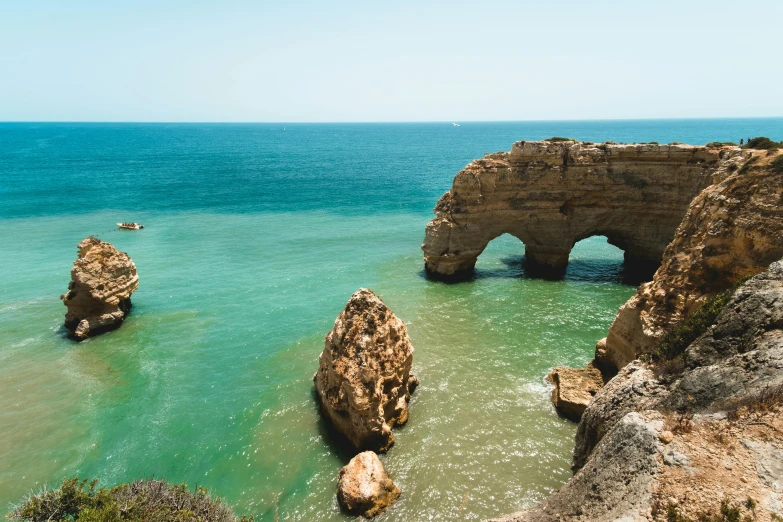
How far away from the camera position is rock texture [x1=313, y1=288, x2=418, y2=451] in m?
16.0

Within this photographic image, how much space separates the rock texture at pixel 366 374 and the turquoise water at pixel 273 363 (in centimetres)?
99

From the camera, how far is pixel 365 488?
1379 centimetres

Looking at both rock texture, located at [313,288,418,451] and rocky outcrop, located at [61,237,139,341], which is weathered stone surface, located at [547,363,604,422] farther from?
rocky outcrop, located at [61,237,139,341]

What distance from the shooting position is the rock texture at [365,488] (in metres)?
13.7

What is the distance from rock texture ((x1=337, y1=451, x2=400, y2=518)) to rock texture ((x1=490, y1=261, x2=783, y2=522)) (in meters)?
6.22

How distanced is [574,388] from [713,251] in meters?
7.38

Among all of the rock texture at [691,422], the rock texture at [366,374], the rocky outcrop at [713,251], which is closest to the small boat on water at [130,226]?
the rock texture at [366,374]

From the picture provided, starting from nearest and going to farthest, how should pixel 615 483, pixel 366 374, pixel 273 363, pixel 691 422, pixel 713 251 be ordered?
1. pixel 615 483
2. pixel 691 422
3. pixel 713 251
4. pixel 366 374
5. pixel 273 363

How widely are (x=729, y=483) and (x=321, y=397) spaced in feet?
46.9

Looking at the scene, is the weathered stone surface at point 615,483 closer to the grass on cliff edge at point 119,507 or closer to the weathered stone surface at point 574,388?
A: the grass on cliff edge at point 119,507

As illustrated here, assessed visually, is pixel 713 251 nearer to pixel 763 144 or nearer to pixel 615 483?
pixel 763 144

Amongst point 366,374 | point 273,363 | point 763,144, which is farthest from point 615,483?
point 763,144

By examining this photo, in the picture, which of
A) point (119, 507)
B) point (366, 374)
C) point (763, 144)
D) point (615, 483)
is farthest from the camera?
point (763, 144)

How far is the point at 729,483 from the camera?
738 centimetres
